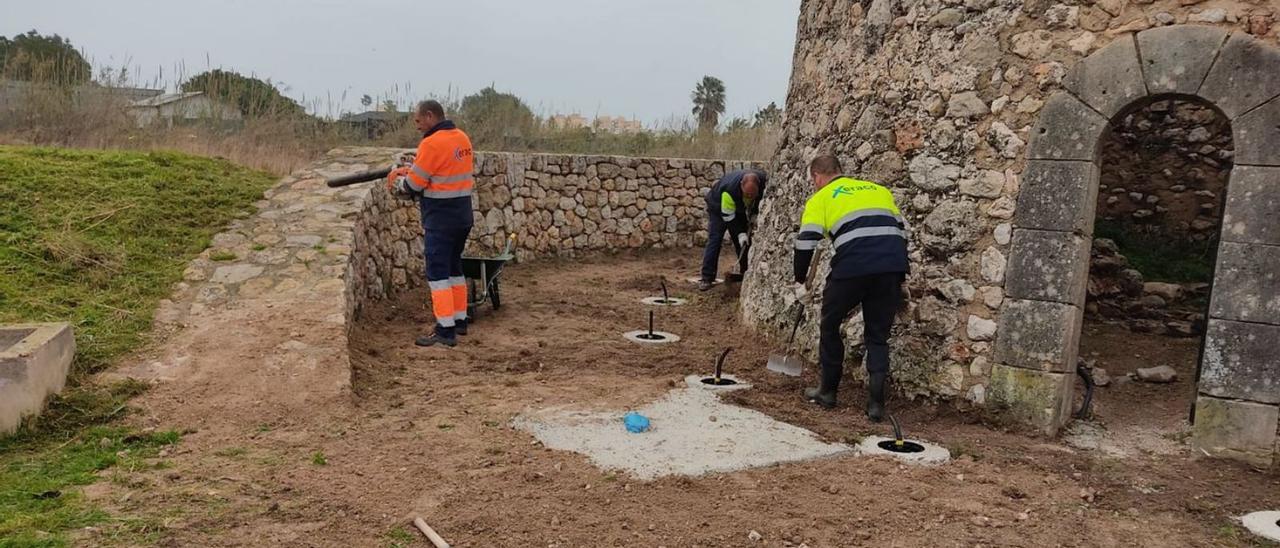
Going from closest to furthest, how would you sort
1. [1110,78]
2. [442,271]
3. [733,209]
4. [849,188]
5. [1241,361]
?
[1241,361] → [1110,78] → [849,188] → [442,271] → [733,209]

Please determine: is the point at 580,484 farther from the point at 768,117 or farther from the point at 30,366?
the point at 768,117

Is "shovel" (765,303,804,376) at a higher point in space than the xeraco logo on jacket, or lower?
lower

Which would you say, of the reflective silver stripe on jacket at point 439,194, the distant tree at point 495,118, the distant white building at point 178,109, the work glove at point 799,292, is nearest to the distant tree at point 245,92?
the distant white building at point 178,109

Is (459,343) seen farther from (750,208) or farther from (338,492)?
(750,208)

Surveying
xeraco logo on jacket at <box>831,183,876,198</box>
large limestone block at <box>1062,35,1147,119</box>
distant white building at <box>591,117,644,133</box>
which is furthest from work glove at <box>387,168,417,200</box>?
distant white building at <box>591,117,644,133</box>

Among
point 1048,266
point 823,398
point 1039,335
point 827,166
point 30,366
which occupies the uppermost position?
point 827,166

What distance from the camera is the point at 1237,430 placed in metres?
4.23

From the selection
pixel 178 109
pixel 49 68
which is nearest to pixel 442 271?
pixel 178 109

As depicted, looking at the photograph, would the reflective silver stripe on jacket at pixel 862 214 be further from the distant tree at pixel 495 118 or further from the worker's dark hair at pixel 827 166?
the distant tree at pixel 495 118

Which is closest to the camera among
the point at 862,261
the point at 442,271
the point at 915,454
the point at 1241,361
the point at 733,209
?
the point at 1241,361

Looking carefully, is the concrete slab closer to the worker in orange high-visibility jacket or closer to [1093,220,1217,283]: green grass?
the worker in orange high-visibility jacket

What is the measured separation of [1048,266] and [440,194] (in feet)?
13.8

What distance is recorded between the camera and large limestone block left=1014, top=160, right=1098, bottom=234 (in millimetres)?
4531

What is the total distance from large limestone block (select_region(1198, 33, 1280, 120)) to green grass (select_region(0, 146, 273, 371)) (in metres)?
6.07
